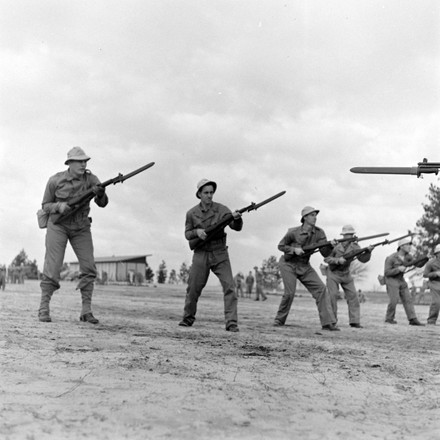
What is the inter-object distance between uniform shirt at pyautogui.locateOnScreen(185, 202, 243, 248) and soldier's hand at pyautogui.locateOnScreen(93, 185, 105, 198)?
124cm

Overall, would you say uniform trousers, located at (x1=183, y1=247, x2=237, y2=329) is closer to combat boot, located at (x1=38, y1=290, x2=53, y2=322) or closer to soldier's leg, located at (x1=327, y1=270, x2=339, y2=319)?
combat boot, located at (x1=38, y1=290, x2=53, y2=322)

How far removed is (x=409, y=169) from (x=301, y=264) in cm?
429

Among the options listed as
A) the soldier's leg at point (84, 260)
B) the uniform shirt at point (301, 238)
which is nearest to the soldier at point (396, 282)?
the uniform shirt at point (301, 238)

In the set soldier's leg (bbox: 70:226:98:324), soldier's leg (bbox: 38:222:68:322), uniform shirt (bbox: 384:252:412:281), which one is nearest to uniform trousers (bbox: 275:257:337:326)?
soldier's leg (bbox: 70:226:98:324)

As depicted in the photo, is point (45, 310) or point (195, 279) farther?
point (195, 279)

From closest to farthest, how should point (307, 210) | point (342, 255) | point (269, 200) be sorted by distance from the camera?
1. point (269, 200)
2. point (307, 210)
3. point (342, 255)

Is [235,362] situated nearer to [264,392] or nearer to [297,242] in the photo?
[264,392]

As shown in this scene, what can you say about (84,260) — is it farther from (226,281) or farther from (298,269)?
(298,269)

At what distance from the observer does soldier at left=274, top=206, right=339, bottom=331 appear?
30.3 ft

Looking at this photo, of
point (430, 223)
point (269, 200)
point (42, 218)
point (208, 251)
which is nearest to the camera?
point (42, 218)

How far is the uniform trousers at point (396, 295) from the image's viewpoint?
1247 centimetres

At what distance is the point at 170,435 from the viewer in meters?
2.66

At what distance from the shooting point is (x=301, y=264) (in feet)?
31.0

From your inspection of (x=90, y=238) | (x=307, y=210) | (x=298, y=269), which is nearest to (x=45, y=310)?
(x=90, y=238)
